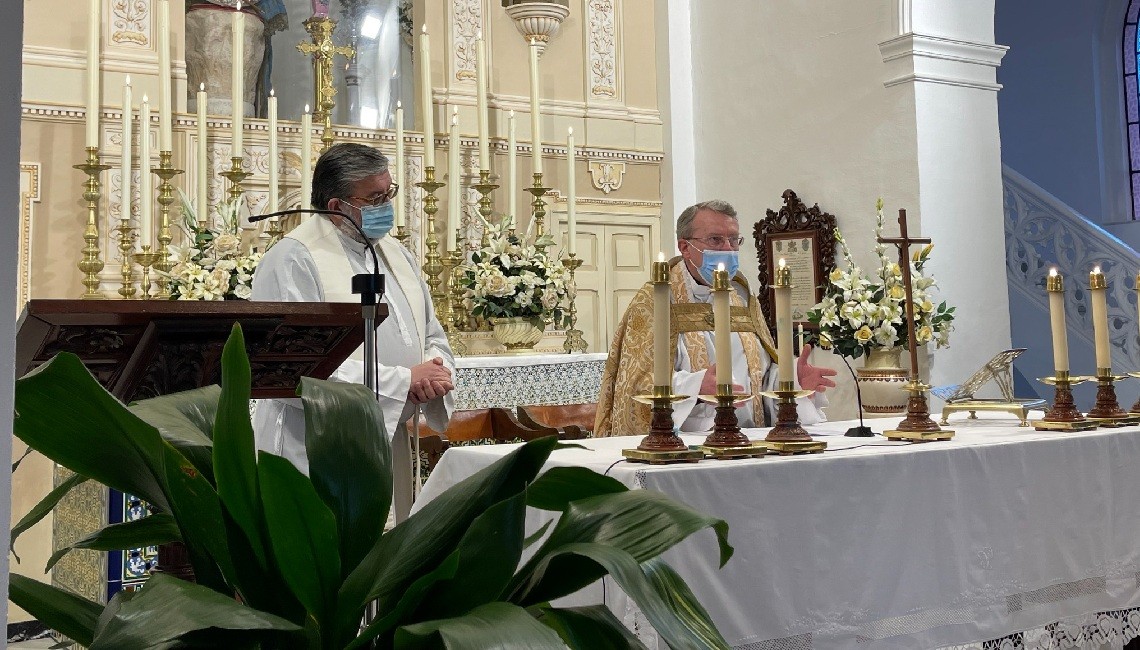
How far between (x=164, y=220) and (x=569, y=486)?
537 centimetres

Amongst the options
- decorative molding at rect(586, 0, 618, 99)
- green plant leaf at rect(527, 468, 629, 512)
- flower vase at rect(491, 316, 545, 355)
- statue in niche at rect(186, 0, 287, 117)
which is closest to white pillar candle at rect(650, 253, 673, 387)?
green plant leaf at rect(527, 468, 629, 512)

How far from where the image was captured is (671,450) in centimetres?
270

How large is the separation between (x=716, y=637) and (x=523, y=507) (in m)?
0.25

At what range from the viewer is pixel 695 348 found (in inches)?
173

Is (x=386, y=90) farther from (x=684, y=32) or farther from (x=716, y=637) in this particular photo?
(x=716, y=637)

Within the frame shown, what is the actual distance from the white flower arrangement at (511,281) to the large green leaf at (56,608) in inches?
193

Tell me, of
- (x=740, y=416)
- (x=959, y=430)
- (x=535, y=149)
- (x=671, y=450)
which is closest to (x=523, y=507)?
(x=671, y=450)

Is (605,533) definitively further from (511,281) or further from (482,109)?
(482,109)

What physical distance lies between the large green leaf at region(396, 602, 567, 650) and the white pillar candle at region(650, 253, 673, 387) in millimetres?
1543

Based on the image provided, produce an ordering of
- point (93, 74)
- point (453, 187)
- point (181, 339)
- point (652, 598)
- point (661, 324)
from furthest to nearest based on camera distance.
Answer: point (453, 187), point (93, 74), point (661, 324), point (181, 339), point (652, 598)

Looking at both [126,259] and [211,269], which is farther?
[126,259]

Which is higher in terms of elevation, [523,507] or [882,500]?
[523,507]

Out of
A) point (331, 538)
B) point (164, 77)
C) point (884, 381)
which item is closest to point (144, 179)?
point (164, 77)

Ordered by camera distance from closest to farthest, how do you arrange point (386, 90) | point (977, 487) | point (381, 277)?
point (381, 277) < point (977, 487) < point (386, 90)
